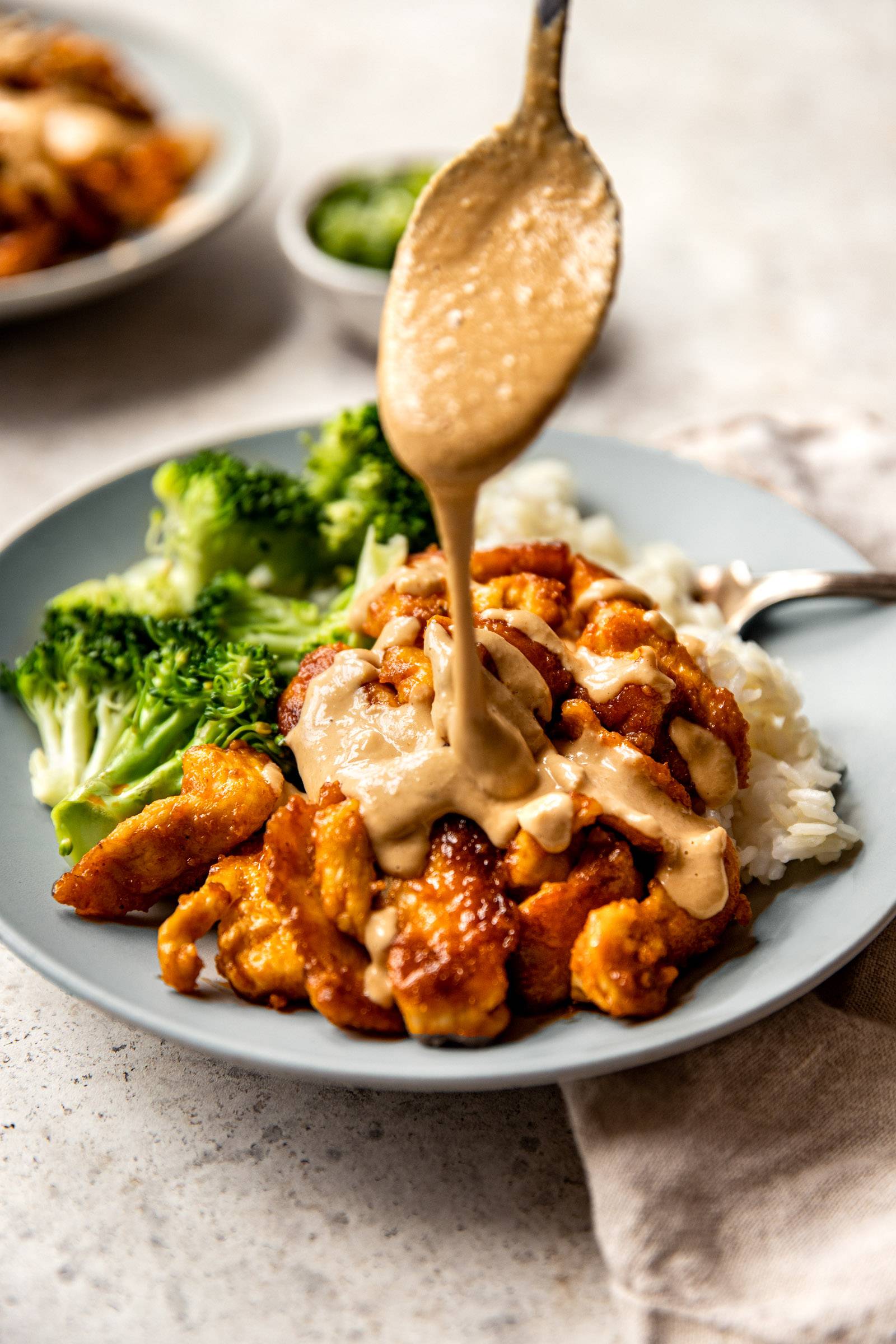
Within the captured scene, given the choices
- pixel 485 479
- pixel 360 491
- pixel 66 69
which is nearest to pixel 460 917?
pixel 485 479

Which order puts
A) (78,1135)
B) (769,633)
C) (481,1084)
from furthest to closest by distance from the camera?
(769,633) < (78,1135) < (481,1084)

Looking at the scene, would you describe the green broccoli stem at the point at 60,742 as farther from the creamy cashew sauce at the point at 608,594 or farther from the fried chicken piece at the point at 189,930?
the creamy cashew sauce at the point at 608,594

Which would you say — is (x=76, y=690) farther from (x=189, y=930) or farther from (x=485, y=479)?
(x=485, y=479)

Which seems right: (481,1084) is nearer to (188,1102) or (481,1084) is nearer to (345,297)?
(188,1102)

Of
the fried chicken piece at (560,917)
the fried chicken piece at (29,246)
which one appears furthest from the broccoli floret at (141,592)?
the fried chicken piece at (29,246)

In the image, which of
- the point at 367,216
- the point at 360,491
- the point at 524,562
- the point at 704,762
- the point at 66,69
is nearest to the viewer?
the point at 704,762

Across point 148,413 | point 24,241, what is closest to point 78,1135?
point 148,413
